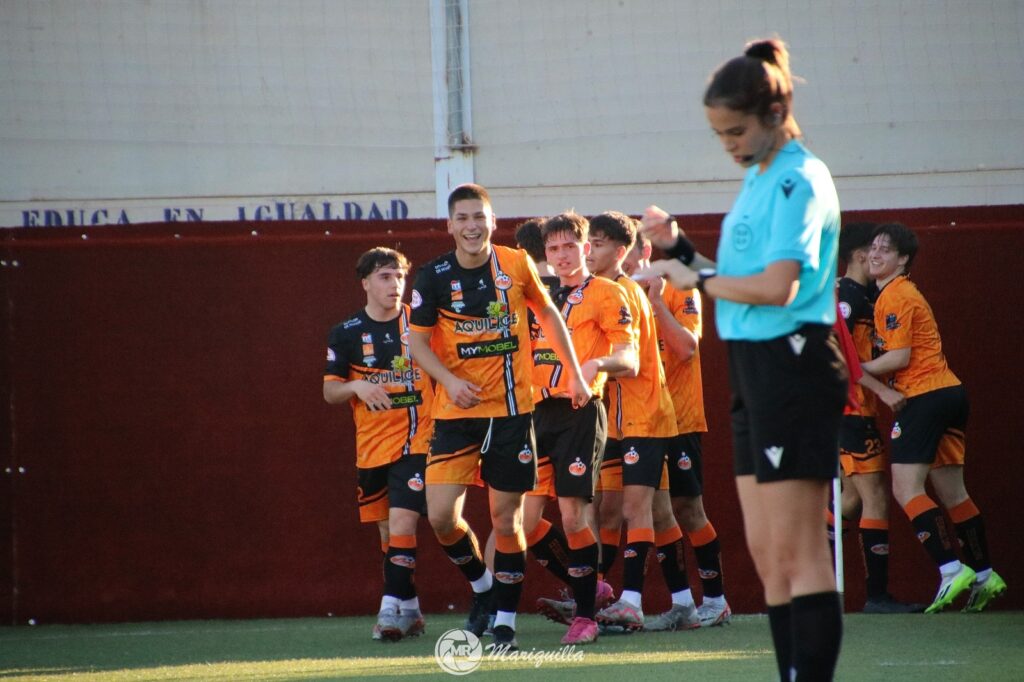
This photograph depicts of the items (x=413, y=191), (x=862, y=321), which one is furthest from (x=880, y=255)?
(x=413, y=191)

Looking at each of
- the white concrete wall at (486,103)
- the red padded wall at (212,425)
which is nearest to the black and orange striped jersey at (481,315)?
the red padded wall at (212,425)

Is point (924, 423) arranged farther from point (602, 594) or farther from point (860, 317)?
point (602, 594)

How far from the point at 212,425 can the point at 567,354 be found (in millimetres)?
3074

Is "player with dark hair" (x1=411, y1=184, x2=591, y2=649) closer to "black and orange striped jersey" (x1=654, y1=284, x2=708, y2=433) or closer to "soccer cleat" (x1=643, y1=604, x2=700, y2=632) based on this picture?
"soccer cleat" (x1=643, y1=604, x2=700, y2=632)

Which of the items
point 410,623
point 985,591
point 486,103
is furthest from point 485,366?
point 486,103

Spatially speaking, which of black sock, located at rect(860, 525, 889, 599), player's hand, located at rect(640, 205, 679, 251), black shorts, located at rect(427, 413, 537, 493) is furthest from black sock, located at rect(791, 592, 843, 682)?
black sock, located at rect(860, 525, 889, 599)

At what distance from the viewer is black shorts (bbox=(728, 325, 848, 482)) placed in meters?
3.52

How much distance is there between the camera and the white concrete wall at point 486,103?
33.9ft

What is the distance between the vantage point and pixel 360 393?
6898 mm

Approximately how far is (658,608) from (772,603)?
4.38 meters

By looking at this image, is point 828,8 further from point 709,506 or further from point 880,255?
point 709,506

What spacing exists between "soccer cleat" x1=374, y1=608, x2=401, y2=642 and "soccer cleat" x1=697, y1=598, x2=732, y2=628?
164 cm

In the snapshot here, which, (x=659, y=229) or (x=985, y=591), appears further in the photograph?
(x=985, y=591)

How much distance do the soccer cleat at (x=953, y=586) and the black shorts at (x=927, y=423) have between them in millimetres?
615
